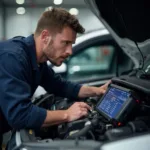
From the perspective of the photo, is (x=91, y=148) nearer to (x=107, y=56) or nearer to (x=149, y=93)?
(x=149, y=93)

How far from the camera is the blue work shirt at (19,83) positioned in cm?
191

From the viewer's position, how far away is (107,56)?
4.31 m

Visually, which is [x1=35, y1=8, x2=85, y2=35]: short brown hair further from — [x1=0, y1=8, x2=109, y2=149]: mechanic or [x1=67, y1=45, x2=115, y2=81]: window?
[x1=67, y1=45, x2=115, y2=81]: window

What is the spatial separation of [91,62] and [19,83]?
8.61 ft

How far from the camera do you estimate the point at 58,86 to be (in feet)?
9.11

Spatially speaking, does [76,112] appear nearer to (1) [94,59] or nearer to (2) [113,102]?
(2) [113,102]

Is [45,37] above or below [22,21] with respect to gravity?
below

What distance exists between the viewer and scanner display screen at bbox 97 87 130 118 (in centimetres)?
189

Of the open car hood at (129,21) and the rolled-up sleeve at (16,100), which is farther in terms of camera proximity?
the open car hood at (129,21)

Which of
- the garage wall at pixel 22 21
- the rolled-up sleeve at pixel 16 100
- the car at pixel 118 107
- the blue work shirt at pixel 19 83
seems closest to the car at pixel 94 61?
the car at pixel 118 107

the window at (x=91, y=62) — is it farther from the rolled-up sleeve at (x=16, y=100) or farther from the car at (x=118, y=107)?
the rolled-up sleeve at (x=16, y=100)

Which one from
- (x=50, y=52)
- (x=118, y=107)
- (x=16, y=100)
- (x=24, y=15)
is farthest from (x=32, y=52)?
(x=24, y=15)

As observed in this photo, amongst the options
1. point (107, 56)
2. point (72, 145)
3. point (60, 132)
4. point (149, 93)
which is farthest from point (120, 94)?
point (107, 56)

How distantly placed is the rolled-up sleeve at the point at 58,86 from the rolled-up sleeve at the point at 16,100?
0.73 m
